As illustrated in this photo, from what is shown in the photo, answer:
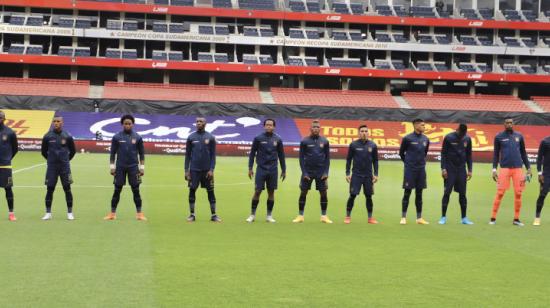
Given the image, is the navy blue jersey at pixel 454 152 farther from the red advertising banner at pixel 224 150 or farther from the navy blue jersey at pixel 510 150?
the red advertising banner at pixel 224 150

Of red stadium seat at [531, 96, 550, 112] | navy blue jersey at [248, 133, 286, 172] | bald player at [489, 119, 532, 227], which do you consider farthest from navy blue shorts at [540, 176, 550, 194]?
red stadium seat at [531, 96, 550, 112]

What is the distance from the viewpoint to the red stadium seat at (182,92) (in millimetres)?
63406

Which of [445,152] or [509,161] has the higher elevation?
[445,152]

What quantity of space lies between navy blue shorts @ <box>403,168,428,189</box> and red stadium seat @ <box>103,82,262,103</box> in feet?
152

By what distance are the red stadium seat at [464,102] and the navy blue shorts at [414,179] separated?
51.0m

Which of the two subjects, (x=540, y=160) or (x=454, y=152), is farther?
(x=454, y=152)

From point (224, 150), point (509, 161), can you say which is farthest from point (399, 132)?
point (509, 161)

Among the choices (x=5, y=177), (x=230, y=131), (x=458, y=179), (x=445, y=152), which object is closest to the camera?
(x=5, y=177)

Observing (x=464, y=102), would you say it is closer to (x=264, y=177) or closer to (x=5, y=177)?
(x=264, y=177)

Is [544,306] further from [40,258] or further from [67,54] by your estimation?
[67,54]

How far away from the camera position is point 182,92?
65812mm

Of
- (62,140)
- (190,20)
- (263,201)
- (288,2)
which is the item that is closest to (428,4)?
(288,2)

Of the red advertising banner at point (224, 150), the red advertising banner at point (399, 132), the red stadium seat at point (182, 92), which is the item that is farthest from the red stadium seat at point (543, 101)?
the red stadium seat at point (182, 92)

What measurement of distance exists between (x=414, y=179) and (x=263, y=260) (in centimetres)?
640
